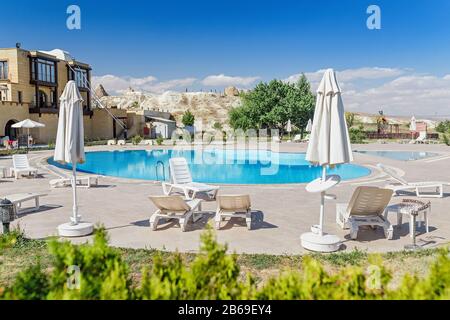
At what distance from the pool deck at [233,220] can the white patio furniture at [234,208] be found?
24 centimetres

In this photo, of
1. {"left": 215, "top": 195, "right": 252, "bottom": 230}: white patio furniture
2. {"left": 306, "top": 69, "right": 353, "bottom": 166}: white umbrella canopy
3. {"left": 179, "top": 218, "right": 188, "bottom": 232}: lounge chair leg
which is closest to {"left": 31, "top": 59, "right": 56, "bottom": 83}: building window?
{"left": 179, "top": 218, "right": 188, "bottom": 232}: lounge chair leg

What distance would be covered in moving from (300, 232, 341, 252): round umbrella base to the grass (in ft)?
0.68

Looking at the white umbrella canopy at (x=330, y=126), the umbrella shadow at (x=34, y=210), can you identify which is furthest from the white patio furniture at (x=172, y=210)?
the umbrella shadow at (x=34, y=210)

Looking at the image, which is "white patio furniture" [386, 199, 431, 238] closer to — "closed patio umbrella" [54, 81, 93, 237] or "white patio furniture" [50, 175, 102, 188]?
"closed patio umbrella" [54, 81, 93, 237]

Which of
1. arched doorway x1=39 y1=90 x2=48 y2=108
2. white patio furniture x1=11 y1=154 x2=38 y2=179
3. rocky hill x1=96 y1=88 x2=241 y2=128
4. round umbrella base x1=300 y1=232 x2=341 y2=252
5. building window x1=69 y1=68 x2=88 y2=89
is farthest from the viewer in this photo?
rocky hill x1=96 y1=88 x2=241 y2=128

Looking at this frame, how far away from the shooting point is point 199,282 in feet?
8.77

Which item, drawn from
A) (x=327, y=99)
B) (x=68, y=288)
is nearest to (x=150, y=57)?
(x=327, y=99)

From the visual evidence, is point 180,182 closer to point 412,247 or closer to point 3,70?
point 412,247

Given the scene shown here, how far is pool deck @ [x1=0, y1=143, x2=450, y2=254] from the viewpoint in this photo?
578cm

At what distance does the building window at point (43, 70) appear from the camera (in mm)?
34031

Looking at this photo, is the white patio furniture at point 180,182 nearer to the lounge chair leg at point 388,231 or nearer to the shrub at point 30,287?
the lounge chair leg at point 388,231

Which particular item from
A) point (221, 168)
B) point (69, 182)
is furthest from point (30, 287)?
point (221, 168)
